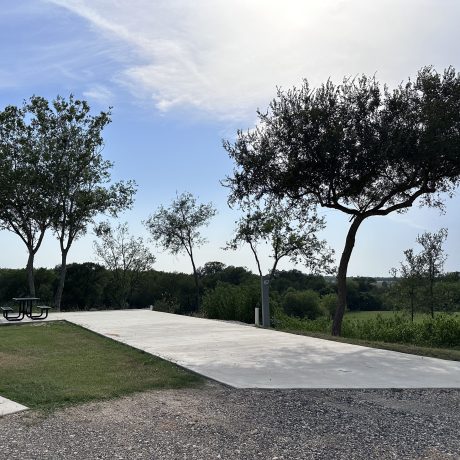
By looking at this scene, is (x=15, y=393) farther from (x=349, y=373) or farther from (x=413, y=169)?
(x=413, y=169)

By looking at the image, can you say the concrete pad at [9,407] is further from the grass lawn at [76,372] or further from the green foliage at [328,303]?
the green foliage at [328,303]

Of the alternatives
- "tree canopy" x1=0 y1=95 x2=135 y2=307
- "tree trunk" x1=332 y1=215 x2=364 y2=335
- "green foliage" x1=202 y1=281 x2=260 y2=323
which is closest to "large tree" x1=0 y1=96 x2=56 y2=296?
"tree canopy" x1=0 y1=95 x2=135 y2=307

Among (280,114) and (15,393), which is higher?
(280,114)

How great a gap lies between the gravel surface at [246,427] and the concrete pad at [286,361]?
553 mm

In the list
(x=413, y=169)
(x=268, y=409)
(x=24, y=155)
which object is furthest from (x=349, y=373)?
(x=24, y=155)

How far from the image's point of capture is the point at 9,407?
486cm

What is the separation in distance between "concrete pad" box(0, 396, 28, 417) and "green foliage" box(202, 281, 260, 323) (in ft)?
34.4

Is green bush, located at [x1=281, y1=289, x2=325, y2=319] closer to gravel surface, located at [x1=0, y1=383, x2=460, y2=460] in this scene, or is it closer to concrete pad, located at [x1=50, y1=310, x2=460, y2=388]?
concrete pad, located at [x1=50, y1=310, x2=460, y2=388]

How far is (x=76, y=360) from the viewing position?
24.8 ft

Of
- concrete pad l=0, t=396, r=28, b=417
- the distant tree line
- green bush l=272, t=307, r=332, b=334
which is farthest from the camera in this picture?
the distant tree line

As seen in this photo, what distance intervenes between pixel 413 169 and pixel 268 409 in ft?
24.7

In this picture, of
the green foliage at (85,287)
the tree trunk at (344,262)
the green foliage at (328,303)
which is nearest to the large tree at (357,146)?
the tree trunk at (344,262)

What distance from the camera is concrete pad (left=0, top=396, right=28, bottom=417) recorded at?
4.72m

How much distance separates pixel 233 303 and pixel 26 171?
10130mm
